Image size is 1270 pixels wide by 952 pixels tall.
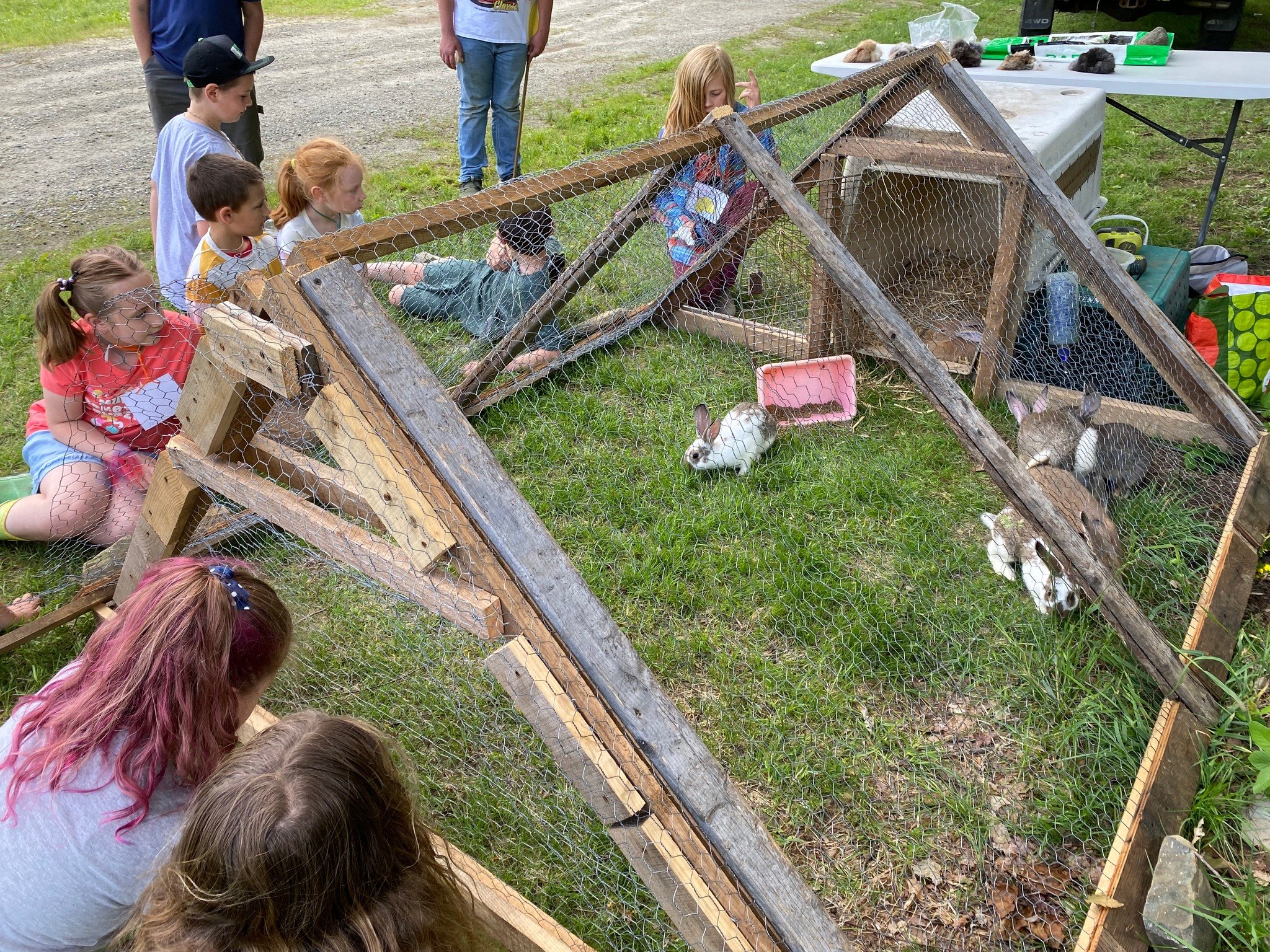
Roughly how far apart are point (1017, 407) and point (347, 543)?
8.26 feet

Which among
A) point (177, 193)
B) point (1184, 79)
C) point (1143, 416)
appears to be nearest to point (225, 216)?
point (177, 193)

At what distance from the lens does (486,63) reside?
464 centimetres

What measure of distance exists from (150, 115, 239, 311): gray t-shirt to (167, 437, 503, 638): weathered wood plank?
163cm

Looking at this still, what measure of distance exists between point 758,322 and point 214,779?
3028 mm

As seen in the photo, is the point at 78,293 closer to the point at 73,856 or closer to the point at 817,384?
the point at 73,856

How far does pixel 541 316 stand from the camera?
335 cm

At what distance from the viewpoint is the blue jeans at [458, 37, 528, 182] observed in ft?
15.1

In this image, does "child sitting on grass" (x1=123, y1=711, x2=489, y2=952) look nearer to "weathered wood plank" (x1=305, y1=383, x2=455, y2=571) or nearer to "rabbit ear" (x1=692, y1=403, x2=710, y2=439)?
"weathered wood plank" (x1=305, y1=383, x2=455, y2=571)

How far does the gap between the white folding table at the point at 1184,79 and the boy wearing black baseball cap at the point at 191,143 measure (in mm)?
3020

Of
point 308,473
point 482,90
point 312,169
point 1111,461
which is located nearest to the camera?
point 308,473

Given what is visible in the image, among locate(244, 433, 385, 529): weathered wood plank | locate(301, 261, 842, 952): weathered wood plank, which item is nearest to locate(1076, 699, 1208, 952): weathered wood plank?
locate(301, 261, 842, 952): weathered wood plank

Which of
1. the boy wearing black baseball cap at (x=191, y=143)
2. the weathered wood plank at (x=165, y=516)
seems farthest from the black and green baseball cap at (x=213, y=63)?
the weathered wood plank at (x=165, y=516)

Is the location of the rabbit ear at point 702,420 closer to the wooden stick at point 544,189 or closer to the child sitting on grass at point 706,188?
the child sitting on grass at point 706,188

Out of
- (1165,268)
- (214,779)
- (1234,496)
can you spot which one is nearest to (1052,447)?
(1234,496)
